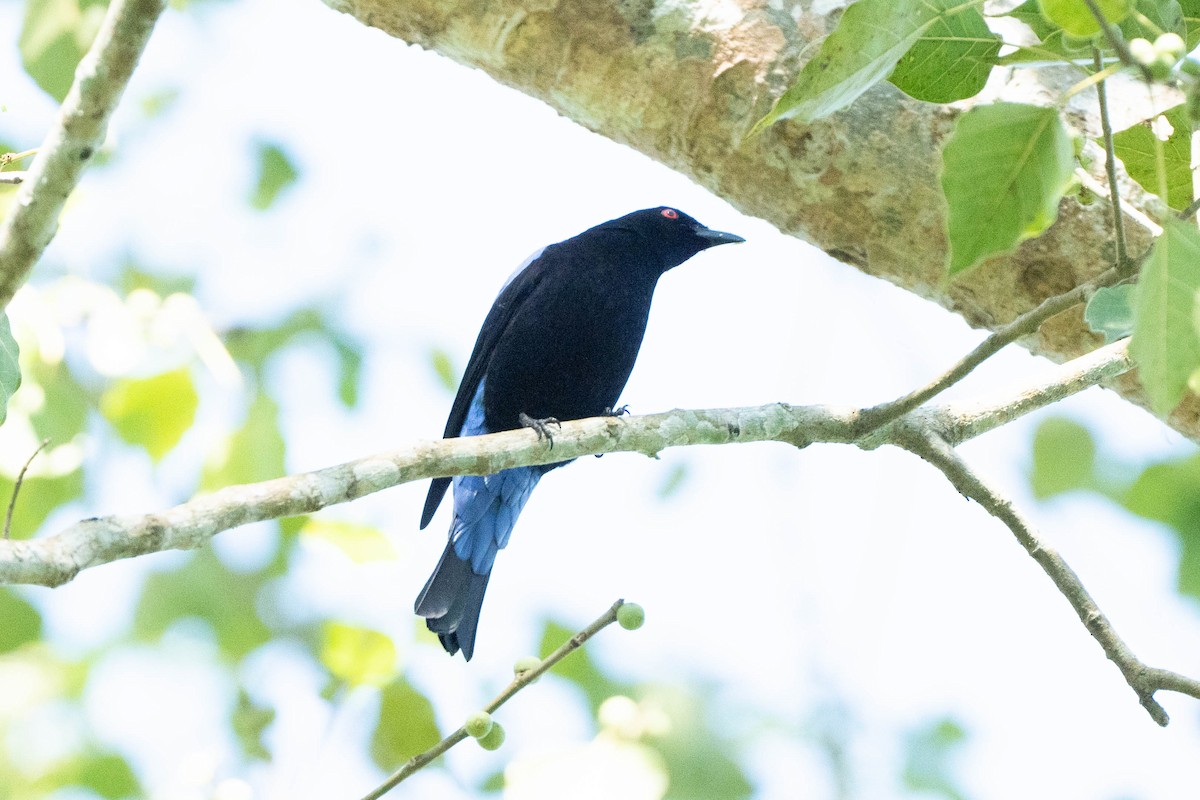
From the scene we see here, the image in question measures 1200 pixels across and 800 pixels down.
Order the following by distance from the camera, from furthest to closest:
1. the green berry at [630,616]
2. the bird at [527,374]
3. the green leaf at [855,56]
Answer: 1. the bird at [527,374]
2. the green berry at [630,616]
3. the green leaf at [855,56]

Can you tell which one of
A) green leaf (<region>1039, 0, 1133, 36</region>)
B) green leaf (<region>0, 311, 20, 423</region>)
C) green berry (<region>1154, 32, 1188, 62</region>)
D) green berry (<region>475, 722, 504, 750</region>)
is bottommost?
green berry (<region>475, 722, 504, 750</region>)

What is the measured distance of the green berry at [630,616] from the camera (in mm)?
2531

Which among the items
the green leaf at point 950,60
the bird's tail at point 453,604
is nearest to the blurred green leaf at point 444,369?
the bird's tail at point 453,604

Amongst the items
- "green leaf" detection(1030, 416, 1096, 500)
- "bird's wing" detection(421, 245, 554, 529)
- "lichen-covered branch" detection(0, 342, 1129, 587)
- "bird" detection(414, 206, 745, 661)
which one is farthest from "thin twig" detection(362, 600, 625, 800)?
"bird's wing" detection(421, 245, 554, 529)

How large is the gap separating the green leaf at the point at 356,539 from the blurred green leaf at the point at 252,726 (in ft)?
1.56

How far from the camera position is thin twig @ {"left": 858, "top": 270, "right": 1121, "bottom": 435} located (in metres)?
2.30

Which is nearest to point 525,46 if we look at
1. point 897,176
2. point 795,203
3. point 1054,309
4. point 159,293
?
point 795,203

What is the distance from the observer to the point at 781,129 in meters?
3.64

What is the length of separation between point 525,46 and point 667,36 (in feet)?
1.65

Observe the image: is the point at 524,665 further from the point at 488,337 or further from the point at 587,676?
the point at 488,337

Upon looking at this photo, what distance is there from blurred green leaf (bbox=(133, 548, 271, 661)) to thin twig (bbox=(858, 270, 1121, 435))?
2.75 m

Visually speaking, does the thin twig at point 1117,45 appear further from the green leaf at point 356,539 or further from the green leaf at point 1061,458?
the green leaf at point 1061,458

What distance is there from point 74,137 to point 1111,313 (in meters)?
1.68

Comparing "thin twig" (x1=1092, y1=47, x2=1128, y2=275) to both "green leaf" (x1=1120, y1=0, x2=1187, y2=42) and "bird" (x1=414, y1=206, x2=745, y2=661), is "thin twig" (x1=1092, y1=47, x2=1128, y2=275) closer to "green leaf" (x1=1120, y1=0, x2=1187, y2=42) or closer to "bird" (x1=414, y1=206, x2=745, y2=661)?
"green leaf" (x1=1120, y1=0, x2=1187, y2=42)
